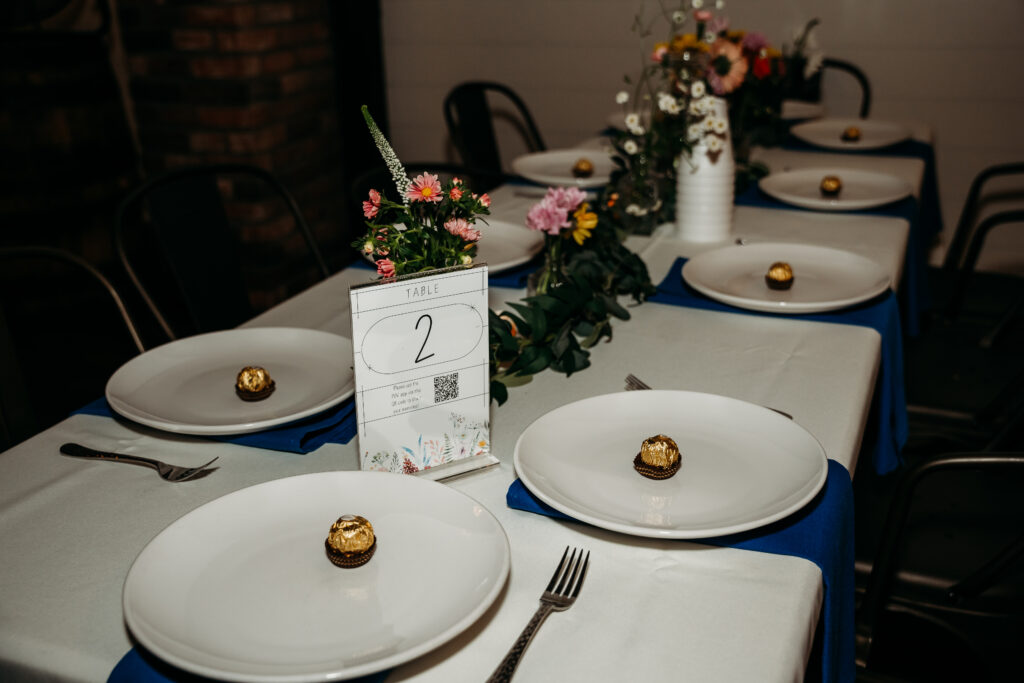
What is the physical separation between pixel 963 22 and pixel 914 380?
1874 millimetres

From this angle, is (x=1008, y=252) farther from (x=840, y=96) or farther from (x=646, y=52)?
(x=646, y=52)

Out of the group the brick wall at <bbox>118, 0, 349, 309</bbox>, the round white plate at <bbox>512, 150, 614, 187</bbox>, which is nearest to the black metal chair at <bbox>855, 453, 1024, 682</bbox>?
the round white plate at <bbox>512, 150, 614, 187</bbox>

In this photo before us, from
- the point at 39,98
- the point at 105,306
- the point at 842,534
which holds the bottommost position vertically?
the point at 105,306

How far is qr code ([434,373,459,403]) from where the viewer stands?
874 mm

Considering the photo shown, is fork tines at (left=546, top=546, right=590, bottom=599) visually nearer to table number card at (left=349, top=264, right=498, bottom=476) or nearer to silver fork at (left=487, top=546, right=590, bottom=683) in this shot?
silver fork at (left=487, top=546, right=590, bottom=683)

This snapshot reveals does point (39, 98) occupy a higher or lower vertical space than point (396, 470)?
higher

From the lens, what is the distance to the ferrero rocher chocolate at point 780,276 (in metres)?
1.36

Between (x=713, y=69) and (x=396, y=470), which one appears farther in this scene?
(x=713, y=69)

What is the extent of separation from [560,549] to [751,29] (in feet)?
9.86

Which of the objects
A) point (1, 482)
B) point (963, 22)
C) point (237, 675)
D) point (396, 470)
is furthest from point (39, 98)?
point (963, 22)

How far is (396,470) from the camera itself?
2.88 feet

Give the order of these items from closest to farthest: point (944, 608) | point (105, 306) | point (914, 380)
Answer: point (944, 608) < point (914, 380) < point (105, 306)

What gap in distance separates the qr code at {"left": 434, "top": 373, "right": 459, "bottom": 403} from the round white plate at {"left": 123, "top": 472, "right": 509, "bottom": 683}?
0.10 meters

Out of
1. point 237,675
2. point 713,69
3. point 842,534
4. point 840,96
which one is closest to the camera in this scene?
point 237,675
